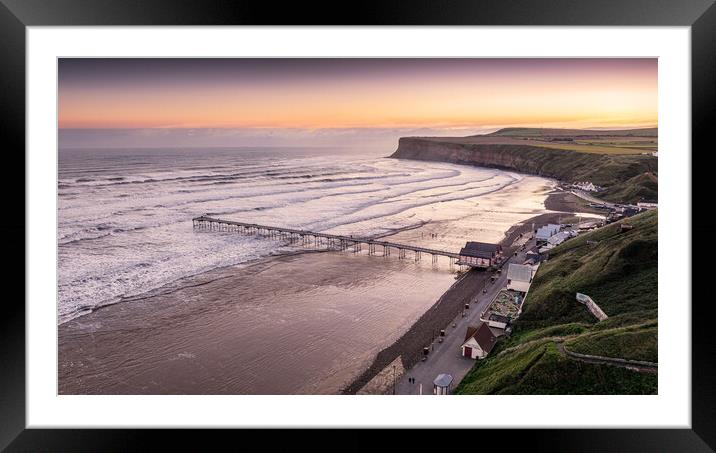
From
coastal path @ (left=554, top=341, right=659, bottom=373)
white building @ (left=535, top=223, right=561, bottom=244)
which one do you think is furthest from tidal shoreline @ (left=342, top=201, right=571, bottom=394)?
coastal path @ (left=554, top=341, right=659, bottom=373)

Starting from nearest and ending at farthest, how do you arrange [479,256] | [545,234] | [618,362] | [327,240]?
[618,362] → [479,256] → [545,234] → [327,240]

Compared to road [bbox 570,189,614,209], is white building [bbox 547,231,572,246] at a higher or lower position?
lower

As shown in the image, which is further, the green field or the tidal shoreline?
the green field

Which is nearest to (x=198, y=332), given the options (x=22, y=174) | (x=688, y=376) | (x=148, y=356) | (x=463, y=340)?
(x=148, y=356)

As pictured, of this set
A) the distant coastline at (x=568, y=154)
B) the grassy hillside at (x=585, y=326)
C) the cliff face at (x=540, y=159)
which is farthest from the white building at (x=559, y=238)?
the cliff face at (x=540, y=159)

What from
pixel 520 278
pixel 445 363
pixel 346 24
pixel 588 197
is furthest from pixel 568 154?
pixel 346 24

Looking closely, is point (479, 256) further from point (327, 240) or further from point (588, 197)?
point (588, 197)

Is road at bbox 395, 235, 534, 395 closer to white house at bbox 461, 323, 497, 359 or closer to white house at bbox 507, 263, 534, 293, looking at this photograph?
white house at bbox 461, 323, 497, 359
